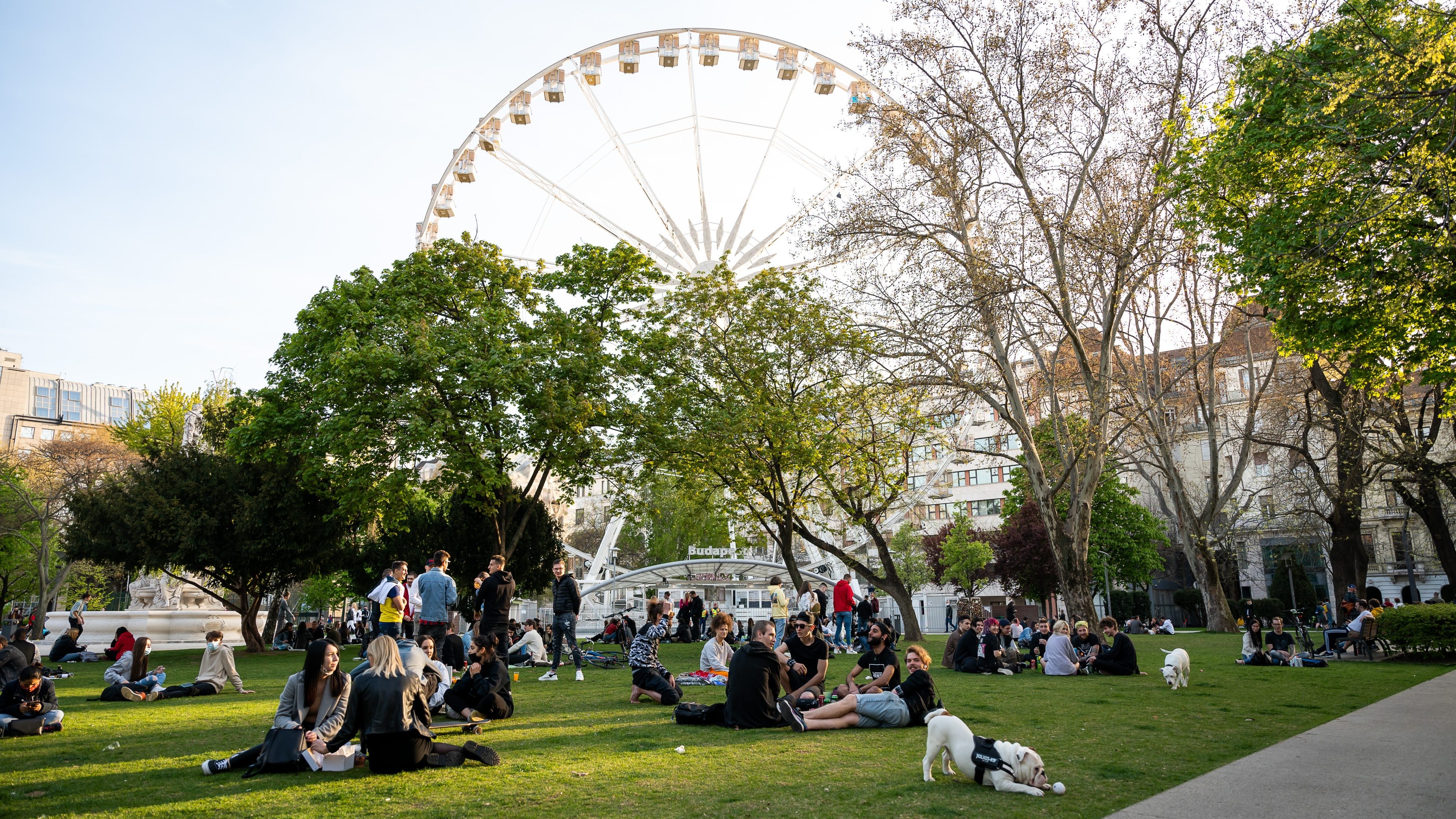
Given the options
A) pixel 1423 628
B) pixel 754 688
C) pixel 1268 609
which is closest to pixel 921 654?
pixel 754 688

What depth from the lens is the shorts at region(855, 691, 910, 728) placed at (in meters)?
9.22

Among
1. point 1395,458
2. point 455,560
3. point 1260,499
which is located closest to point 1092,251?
point 1395,458

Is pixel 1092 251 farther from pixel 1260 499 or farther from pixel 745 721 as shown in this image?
pixel 1260 499

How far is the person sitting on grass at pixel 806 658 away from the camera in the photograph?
1062cm

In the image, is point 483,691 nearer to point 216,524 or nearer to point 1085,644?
point 1085,644

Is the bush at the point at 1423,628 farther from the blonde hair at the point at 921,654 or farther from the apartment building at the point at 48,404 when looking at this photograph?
the apartment building at the point at 48,404

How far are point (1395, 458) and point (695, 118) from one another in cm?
2602

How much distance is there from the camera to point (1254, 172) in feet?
51.1

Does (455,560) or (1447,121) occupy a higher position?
(1447,121)

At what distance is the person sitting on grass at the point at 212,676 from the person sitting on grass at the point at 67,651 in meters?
12.8

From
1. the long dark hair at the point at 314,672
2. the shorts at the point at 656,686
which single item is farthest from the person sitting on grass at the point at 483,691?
the long dark hair at the point at 314,672

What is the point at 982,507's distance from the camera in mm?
75375

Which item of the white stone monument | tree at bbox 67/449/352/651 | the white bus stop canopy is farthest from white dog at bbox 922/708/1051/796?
the white bus stop canopy

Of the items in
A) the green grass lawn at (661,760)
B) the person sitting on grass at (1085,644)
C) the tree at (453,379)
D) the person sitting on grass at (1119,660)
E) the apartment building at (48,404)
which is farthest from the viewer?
the apartment building at (48,404)
